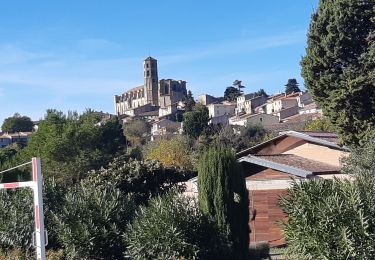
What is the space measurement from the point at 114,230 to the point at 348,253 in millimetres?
7011

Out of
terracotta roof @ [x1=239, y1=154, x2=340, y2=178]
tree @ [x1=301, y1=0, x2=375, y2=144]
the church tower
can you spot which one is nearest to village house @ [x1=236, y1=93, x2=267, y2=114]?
the church tower

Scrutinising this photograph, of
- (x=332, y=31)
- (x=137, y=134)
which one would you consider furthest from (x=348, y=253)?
(x=137, y=134)

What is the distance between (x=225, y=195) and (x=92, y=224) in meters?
3.77

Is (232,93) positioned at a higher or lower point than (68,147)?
higher

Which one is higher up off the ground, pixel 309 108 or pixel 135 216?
pixel 309 108

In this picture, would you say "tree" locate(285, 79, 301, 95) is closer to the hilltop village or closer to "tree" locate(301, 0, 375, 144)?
the hilltop village

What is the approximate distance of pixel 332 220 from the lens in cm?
1120

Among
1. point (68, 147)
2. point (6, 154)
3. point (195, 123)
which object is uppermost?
point (195, 123)

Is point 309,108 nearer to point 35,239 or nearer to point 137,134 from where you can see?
point 137,134

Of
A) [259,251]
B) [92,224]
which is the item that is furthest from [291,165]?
[92,224]

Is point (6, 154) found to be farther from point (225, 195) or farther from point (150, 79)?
point (150, 79)

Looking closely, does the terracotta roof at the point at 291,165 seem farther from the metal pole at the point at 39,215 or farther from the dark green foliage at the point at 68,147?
the dark green foliage at the point at 68,147

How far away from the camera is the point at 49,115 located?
173ft

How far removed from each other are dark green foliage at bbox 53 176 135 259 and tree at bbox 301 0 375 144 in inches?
361
